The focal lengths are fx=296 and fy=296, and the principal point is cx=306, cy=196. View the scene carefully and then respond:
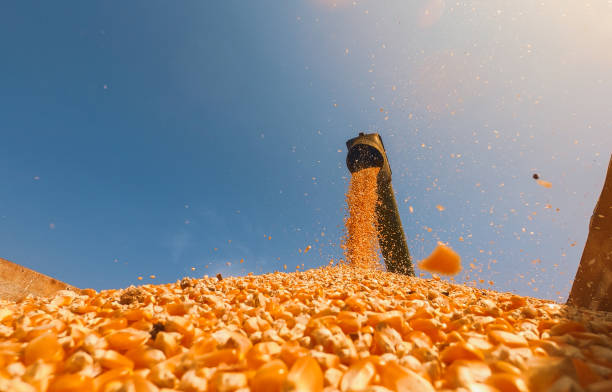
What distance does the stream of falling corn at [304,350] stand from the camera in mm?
970

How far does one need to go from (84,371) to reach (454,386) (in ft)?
4.32

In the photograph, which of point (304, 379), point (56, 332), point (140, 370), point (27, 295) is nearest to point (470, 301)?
point (304, 379)

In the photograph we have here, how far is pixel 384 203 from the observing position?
23.0 ft

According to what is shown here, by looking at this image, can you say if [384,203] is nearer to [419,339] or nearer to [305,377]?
[419,339]

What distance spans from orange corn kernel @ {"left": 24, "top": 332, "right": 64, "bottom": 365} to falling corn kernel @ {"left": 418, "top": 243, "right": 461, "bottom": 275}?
4.77 m

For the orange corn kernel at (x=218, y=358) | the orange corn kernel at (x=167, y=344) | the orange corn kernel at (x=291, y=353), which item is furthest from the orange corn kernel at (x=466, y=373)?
the orange corn kernel at (x=167, y=344)

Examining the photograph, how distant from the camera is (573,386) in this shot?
32.4 inches

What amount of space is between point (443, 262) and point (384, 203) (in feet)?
7.88

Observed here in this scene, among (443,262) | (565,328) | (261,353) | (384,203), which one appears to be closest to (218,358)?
(261,353)

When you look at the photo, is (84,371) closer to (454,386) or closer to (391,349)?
(391,349)

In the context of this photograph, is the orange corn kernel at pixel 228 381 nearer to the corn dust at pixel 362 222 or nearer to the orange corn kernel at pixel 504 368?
the orange corn kernel at pixel 504 368

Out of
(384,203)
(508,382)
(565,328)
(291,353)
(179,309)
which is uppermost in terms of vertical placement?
(384,203)

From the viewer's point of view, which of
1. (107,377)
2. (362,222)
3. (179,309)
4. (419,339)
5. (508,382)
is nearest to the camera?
(508,382)

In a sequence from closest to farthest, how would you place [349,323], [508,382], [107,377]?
[508,382] → [107,377] → [349,323]
